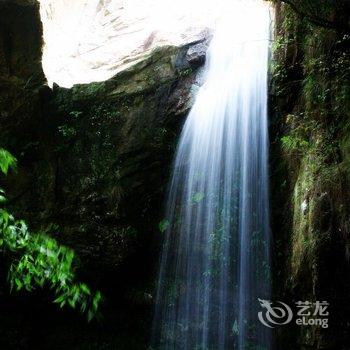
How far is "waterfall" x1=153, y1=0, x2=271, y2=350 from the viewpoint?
6336 mm

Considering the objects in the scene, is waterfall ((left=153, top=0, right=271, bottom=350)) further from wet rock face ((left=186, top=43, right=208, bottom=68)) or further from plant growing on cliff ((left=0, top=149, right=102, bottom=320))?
plant growing on cliff ((left=0, top=149, right=102, bottom=320))

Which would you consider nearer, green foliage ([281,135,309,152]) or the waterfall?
green foliage ([281,135,309,152])

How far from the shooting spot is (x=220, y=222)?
22.7ft

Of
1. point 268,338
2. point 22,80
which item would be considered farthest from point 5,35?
point 268,338

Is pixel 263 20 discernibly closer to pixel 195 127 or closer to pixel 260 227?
pixel 195 127

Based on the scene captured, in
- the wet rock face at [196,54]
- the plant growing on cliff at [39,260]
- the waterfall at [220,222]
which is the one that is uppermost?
the wet rock face at [196,54]

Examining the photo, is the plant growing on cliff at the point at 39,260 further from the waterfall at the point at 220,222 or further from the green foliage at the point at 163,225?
the green foliage at the point at 163,225

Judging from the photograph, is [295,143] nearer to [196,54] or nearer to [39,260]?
[39,260]

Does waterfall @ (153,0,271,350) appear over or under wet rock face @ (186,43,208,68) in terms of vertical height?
under

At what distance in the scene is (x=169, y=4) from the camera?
43.2ft

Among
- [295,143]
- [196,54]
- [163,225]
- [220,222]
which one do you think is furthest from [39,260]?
[196,54]

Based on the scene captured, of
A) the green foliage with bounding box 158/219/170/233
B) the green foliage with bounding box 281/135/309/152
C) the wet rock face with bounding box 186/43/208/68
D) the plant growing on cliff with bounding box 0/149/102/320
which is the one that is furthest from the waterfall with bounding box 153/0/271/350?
the plant growing on cliff with bounding box 0/149/102/320

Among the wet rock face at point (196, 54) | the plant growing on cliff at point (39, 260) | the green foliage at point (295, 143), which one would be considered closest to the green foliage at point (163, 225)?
the green foliage at point (295, 143)

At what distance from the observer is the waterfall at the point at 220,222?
634 cm
